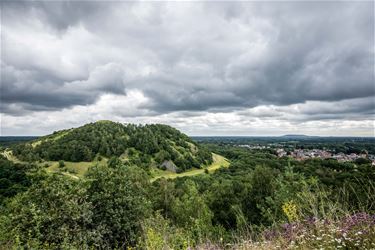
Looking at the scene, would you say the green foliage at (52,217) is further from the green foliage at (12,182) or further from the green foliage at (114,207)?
the green foliage at (12,182)

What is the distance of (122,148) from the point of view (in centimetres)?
12300

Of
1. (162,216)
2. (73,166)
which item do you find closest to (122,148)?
(73,166)

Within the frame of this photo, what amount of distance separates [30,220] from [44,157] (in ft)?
392

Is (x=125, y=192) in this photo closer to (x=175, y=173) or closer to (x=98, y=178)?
(x=98, y=178)

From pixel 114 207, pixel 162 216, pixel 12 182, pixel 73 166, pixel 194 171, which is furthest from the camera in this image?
pixel 194 171

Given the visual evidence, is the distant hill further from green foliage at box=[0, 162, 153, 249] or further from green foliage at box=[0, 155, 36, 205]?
green foliage at box=[0, 162, 153, 249]

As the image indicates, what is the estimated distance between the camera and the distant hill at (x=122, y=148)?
115 meters

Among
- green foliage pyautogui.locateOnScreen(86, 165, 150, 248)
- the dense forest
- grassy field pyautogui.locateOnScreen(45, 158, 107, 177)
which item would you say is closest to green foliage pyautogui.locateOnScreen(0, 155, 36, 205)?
grassy field pyautogui.locateOnScreen(45, 158, 107, 177)

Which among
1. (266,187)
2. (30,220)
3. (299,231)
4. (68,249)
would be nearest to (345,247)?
(299,231)

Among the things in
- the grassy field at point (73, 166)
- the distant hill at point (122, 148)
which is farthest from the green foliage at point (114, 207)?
the grassy field at point (73, 166)

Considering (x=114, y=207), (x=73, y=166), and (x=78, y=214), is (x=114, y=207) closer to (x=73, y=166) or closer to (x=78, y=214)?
(x=78, y=214)

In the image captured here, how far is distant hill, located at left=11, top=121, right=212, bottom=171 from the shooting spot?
4513 inches

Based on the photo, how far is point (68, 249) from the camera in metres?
8.94

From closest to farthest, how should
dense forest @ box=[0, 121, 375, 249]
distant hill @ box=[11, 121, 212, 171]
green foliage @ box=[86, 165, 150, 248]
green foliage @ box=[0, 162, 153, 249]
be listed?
dense forest @ box=[0, 121, 375, 249] < green foliage @ box=[0, 162, 153, 249] < green foliage @ box=[86, 165, 150, 248] < distant hill @ box=[11, 121, 212, 171]
